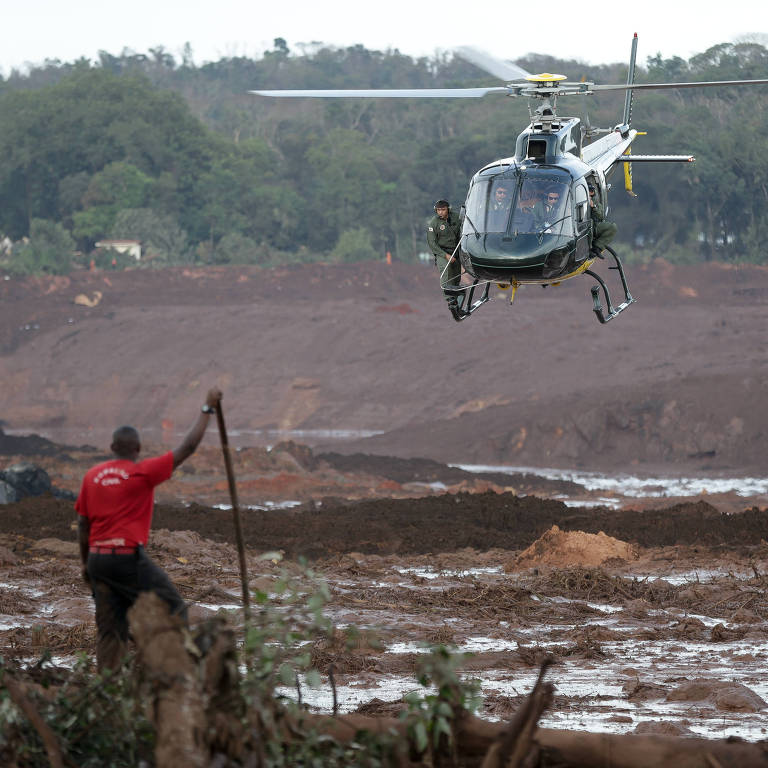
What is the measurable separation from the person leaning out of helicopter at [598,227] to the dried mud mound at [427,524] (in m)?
5.72

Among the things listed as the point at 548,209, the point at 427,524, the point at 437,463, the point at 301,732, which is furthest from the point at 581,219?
the point at 437,463

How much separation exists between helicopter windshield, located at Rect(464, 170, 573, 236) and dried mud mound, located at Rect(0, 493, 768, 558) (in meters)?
6.00

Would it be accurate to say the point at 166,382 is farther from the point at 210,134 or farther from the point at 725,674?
the point at 725,674

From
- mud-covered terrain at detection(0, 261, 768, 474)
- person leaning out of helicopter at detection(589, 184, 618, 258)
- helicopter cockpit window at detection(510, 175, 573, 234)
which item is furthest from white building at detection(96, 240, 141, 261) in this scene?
helicopter cockpit window at detection(510, 175, 573, 234)

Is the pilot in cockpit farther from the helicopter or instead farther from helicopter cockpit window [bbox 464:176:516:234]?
helicopter cockpit window [bbox 464:176:516:234]

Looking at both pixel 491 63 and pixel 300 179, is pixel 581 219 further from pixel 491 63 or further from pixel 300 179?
pixel 300 179

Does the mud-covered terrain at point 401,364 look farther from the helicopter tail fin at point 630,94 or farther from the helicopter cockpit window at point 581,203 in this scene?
the helicopter cockpit window at point 581,203

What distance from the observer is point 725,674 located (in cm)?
1031

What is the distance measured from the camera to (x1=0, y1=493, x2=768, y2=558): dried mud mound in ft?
63.5

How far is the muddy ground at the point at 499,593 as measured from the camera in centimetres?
931

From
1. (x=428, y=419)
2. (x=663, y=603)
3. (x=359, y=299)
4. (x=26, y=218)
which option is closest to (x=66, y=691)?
(x=663, y=603)

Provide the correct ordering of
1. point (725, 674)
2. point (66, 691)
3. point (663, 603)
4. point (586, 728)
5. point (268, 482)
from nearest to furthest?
point (66, 691) → point (586, 728) → point (725, 674) → point (663, 603) → point (268, 482)

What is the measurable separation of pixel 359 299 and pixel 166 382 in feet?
30.4

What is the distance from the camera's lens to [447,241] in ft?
50.9
